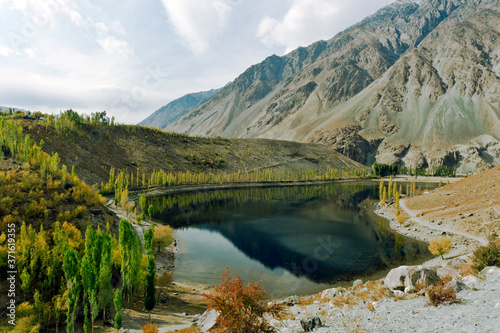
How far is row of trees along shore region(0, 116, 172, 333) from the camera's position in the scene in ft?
50.0

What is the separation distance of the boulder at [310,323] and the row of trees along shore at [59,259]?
10.4 metres

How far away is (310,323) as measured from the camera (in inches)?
478

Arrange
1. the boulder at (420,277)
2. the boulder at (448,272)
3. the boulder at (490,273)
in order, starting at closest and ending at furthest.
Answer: the boulder at (490,273) < the boulder at (420,277) < the boulder at (448,272)

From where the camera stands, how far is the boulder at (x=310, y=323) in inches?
473

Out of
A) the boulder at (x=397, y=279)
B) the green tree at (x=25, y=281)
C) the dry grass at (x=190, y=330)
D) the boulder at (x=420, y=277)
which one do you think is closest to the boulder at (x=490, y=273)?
the boulder at (x=420, y=277)

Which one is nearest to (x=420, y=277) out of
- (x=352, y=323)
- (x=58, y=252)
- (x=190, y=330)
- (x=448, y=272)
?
(x=448, y=272)

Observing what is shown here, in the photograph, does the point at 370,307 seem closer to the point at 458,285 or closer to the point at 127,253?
the point at 458,285

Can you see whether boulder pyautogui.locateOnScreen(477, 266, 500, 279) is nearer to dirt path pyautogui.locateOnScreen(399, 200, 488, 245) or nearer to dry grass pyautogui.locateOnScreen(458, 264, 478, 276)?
dry grass pyautogui.locateOnScreen(458, 264, 478, 276)

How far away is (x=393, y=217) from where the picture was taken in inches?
2040

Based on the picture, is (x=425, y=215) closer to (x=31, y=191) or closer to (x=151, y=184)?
(x=31, y=191)

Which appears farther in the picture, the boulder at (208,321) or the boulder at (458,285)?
the boulder at (208,321)

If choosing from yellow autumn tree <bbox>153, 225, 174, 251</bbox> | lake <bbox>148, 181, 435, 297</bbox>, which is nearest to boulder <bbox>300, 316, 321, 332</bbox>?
lake <bbox>148, 181, 435, 297</bbox>

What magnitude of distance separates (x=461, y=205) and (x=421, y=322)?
144 ft

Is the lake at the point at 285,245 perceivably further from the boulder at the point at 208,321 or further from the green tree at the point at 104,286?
the green tree at the point at 104,286
